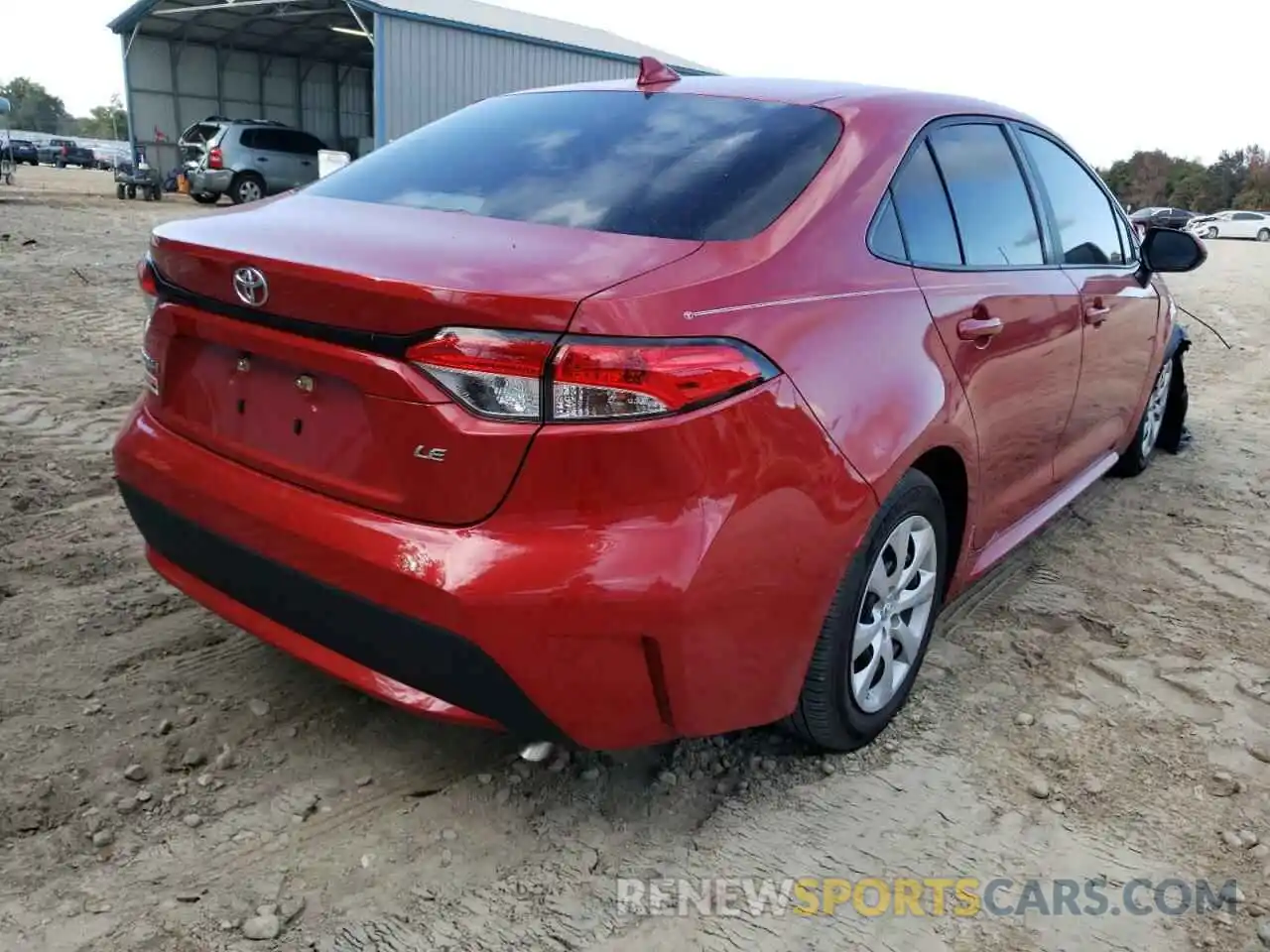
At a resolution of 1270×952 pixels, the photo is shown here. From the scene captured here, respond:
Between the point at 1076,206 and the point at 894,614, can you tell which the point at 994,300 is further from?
the point at 1076,206

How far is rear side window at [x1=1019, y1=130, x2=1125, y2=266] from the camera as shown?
11.5 ft

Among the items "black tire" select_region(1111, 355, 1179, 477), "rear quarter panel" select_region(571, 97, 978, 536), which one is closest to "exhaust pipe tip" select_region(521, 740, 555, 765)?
"rear quarter panel" select_region(571, 97, 978, 536)

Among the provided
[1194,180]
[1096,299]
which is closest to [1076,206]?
[1096,299]

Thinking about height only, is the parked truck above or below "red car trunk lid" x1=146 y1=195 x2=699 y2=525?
below

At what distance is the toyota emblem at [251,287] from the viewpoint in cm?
205

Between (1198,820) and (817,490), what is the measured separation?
4.28ft

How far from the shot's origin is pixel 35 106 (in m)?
92.2

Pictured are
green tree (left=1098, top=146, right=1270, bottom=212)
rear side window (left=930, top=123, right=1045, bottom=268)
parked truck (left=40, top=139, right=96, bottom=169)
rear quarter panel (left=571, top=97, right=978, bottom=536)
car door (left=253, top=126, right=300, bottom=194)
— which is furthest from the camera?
green tree (left=1098, top=146, right=1270, bottom=212)

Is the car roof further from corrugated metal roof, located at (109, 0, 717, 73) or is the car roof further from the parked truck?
the parked truck

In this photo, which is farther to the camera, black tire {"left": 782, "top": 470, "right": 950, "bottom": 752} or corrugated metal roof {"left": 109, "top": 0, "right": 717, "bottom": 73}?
corrugated metal roof {"left": 109, "top": 0, "right": 717, "bottom": 73}

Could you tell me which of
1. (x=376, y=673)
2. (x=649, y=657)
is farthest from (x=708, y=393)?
(x=376, y=673)

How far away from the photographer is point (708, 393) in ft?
6.19

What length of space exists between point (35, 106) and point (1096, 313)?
4325 inches

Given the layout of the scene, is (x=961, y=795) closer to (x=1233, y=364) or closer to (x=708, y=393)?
(x=708, y=393)
